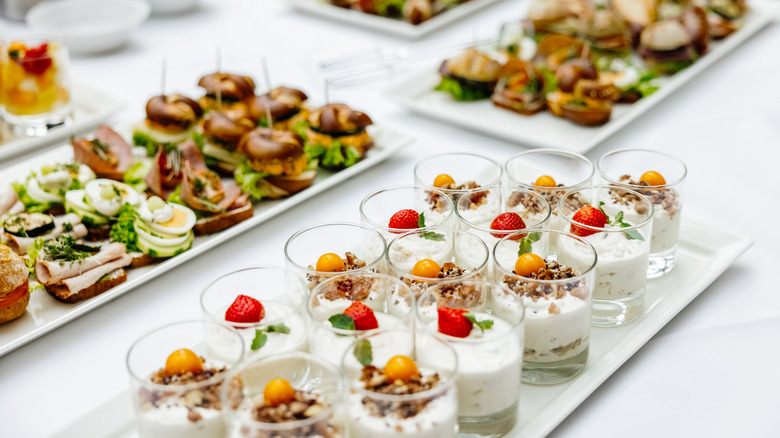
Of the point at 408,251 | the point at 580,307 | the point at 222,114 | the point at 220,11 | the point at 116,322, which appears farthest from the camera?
the point at 220,11

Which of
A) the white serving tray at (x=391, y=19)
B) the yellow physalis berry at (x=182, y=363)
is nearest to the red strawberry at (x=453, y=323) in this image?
the yellow physalis berry at (x=182, y=363)

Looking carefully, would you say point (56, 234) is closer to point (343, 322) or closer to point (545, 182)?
point (343, 322)

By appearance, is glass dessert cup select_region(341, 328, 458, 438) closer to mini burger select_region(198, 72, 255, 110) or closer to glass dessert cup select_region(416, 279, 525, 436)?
glass dessert cup select_region(416, 279, 525, 436)

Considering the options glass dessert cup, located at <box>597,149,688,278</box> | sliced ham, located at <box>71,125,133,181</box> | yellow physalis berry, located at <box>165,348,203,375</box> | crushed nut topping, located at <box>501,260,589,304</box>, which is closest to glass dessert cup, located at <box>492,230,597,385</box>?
crushed nut topping, located at <box>501,260,589,304</box>

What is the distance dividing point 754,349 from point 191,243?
5.43 ft

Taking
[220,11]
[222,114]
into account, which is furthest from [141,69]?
[222,114]

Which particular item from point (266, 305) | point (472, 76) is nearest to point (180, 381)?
point (266, 305)

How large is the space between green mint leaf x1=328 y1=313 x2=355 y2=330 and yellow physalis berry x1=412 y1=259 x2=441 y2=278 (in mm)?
243

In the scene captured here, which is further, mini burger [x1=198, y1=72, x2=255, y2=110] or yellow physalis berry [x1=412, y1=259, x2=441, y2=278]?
mini burger [x1=198, y1=72, x2=255, y2=110]

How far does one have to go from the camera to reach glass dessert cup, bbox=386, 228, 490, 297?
1.75 m

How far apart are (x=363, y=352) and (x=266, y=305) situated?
0.37m

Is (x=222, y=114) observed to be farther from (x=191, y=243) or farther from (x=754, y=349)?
(x=754, y=349)

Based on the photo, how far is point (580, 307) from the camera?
1712mm

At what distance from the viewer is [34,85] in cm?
317
